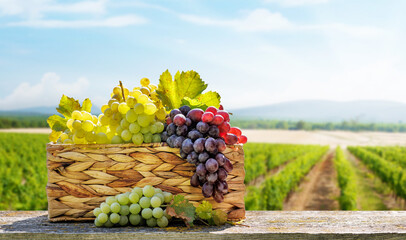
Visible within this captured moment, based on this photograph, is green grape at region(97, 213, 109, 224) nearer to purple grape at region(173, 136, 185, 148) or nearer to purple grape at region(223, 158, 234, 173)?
purple grape at region(173, 136, 185, 148)

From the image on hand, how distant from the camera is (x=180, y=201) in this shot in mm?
1527

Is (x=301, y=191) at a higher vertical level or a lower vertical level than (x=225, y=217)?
lower

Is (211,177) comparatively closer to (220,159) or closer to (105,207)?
(220,159)

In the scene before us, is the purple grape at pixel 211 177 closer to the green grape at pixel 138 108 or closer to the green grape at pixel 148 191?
the green grape at pixel 148 191

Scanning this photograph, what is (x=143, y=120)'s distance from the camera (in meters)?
1.60

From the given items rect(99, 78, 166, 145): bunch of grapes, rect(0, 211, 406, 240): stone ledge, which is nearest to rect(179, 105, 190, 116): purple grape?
rect(99, 78, 166, 145): bunch of grapes

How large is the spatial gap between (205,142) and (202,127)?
0.07 meters

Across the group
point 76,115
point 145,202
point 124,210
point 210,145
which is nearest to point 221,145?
point 210,145

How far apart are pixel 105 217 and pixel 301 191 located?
12513mm

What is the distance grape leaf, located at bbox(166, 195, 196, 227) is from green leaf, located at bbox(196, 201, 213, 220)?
3 cm

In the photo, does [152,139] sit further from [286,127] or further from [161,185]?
[286,127]

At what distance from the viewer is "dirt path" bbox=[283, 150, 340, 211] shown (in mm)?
10914

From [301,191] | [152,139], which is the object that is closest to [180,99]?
[152,139]

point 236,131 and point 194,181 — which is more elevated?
point 236,131
